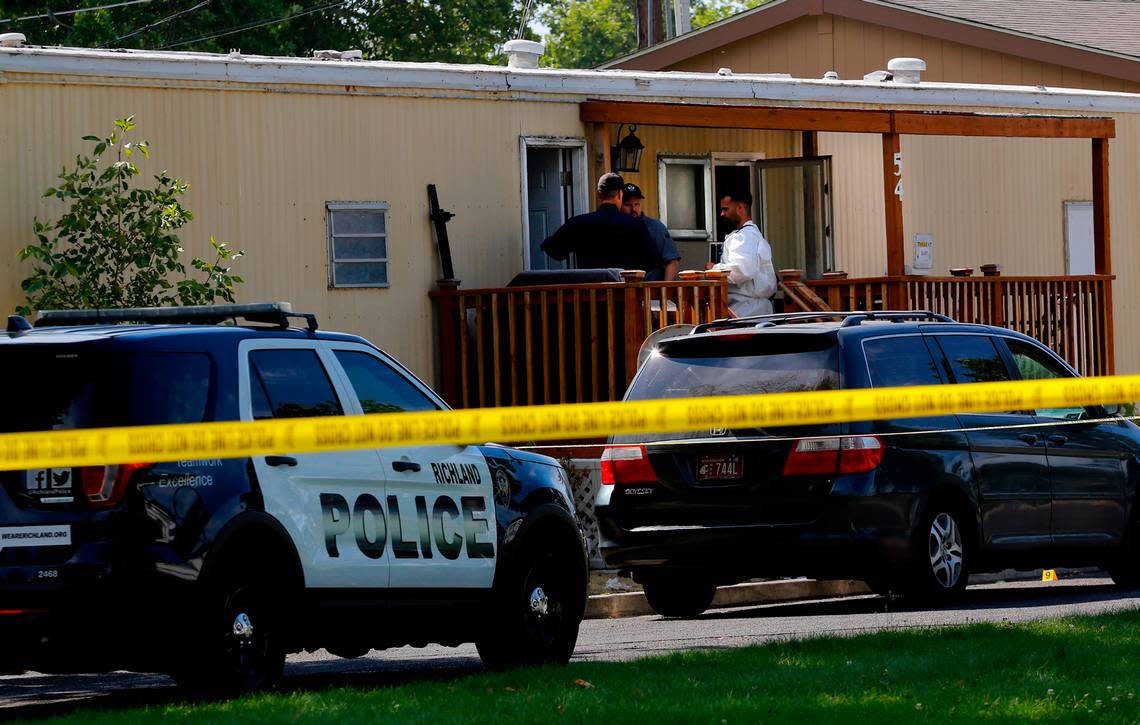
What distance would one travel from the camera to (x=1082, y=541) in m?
12.9

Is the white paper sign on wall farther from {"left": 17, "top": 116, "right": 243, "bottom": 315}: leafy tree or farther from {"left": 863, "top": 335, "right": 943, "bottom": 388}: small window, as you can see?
{"left": 863, "top": 335, "right": 943, "bottom": 388}: small window

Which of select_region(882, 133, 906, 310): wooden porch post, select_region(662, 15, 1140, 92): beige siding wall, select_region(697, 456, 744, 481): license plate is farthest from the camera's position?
select_region(662, 15, 1140, 92): beige siding wall

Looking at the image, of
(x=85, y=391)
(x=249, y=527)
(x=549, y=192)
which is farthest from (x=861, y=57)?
(x=85, y=391)

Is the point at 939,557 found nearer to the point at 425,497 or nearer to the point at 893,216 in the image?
the point at 425,497

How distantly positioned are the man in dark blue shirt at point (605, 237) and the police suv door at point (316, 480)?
8213 millimetres

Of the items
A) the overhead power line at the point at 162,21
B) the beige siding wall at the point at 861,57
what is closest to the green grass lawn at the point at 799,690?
the beige siding wall at the point at 861,57

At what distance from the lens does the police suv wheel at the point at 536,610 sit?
961 cm

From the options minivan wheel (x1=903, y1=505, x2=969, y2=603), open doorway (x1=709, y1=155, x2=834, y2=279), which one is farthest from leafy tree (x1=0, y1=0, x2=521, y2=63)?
minivan wheel (x1=903, y1=505, x2=969, y2=603)

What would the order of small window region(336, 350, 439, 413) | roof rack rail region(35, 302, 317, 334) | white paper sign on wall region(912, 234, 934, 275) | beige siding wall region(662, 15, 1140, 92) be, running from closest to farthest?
roof rack rail region(35, 302, 317, 334)
small window region(336, 350, 439, 413)
white paper sign on wall region(912, 234, 934, 275)
beige siding wall region(662, 15, 1140, 92)

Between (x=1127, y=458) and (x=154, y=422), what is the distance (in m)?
7.58

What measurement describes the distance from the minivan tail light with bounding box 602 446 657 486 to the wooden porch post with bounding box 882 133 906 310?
7610 millimetres

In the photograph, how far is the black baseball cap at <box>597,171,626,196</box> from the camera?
55.8 ft

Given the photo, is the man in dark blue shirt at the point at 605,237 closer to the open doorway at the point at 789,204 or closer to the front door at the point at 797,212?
the open doorway at the point at 789,204

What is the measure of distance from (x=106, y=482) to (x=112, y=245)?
7.62 metres
